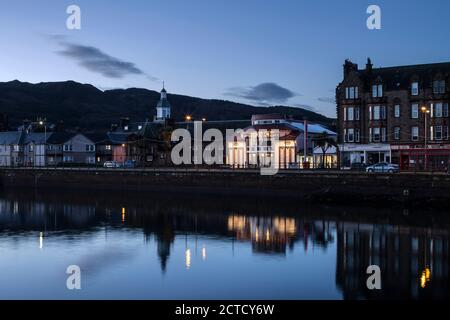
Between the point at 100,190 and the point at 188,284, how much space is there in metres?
62.9

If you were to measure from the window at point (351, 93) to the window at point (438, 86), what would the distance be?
11775 millimetres

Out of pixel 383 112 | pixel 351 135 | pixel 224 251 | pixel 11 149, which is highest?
pixel 383 112

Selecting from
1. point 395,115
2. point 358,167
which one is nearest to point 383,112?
point 395,115

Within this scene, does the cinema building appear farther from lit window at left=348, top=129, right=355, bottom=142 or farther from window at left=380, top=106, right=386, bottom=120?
window at left=380, top=106, right=386, bottom=120

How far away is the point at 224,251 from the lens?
138 ft

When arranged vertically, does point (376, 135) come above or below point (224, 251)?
above

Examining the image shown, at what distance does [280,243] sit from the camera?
45031mm

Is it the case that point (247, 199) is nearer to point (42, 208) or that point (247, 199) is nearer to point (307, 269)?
point (42, 208)

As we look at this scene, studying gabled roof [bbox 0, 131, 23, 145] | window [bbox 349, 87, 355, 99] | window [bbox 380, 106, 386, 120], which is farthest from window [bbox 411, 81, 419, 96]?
gabled roof [bbox 0, 131, 23, 145]

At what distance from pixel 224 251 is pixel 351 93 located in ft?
188

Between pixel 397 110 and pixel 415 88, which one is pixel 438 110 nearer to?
pixel 415 88

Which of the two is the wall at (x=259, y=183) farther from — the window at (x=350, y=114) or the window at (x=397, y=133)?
the window at (x=397, y=133)

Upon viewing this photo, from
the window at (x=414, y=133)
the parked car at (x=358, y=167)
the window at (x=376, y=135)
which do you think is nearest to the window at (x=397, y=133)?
the window at (x=414, y=133)
